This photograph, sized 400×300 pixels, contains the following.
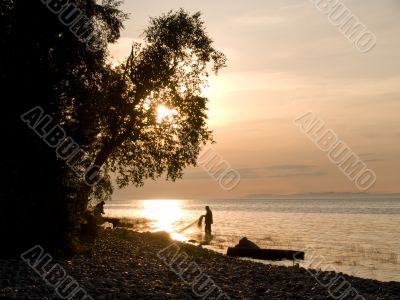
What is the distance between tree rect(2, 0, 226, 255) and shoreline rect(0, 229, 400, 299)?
3183 millimetres

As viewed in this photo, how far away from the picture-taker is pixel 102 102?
2428 centimetres

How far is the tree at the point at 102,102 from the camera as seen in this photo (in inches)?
797

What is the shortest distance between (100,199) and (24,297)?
95.5ft

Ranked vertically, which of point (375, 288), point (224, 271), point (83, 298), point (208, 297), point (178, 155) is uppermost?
point (178, 155)

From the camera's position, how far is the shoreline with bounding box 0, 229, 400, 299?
1415 cm

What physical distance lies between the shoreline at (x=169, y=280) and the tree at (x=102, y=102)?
10.4ft

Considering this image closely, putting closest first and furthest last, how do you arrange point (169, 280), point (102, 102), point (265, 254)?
point (169, 280)
point (102, 102)
point (265, 254)

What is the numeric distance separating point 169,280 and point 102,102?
36.6ft

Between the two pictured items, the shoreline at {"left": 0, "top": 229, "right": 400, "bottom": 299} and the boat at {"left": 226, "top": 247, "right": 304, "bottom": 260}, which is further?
the boat at {"left": 226, "top": 247, "right": 304, "bottom": 260}

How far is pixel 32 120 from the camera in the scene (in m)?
20.0

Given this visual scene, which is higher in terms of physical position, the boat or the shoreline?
the boat

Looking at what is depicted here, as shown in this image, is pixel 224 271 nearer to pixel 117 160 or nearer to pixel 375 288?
pixel 375 288

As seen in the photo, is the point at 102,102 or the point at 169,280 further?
the point at 102,102

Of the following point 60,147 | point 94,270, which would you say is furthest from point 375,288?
point 60,147
